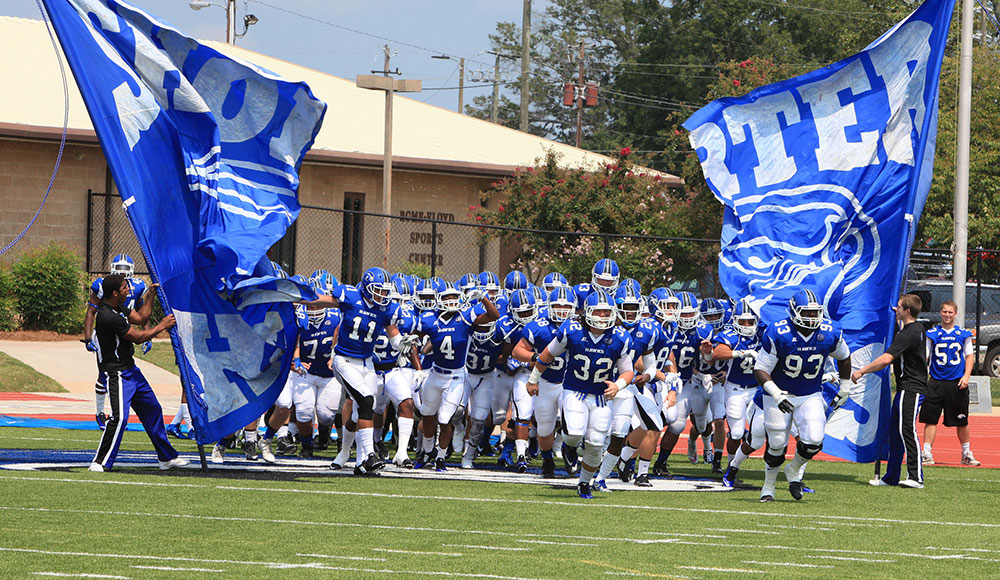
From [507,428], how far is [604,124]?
52.5 metres

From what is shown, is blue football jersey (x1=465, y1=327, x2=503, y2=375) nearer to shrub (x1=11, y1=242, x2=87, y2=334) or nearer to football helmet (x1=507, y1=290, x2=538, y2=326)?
football helmet (x1=507, y1=290, x2=538, y2=326)

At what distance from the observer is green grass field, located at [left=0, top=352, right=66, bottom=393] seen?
2047cm

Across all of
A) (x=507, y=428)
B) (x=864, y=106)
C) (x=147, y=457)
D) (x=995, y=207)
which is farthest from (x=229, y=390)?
(x=995, y=207)

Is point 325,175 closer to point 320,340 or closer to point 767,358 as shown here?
point 320,340

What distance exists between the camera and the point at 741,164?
15.0 m

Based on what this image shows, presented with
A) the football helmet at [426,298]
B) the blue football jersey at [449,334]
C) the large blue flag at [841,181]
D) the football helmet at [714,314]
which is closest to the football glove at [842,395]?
the large blue flag at [841,181]

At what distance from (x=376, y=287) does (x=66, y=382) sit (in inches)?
421

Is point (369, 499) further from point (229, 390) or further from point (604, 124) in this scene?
point (604, 124)

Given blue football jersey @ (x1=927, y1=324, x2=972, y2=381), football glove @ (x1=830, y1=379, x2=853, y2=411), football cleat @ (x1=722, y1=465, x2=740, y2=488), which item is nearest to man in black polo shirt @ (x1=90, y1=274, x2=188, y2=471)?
football cleat @ (x1=722, y1=465, x2=740, y2=488)

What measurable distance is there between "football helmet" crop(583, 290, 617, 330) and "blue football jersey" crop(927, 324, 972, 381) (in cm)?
450

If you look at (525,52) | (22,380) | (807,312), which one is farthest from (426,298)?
(525,52)

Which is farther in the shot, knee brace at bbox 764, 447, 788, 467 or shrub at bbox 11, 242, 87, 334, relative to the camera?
shrub at bbox 11, 242, 87, 334

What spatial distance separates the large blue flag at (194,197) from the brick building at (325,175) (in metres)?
10.8

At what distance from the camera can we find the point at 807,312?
1093 centimetres
